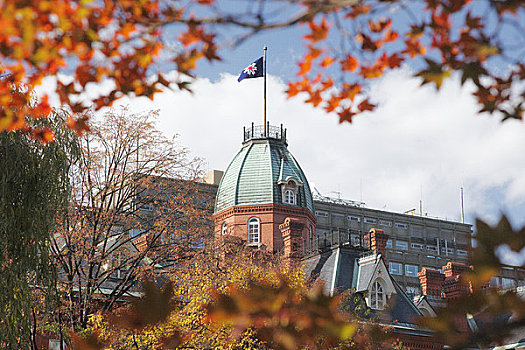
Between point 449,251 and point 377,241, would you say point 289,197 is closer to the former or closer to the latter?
point 377,241

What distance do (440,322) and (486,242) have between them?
0.46 meters

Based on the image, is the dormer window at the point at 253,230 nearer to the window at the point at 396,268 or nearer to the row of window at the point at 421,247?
the window at the point at 396,268

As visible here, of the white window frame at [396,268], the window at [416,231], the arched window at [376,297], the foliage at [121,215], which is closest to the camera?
the foliage at [121,215]

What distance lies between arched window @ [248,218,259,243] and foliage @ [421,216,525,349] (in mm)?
41946

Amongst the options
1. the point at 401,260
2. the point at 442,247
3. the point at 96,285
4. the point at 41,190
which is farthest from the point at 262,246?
the point at 442,247

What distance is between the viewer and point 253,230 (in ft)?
150

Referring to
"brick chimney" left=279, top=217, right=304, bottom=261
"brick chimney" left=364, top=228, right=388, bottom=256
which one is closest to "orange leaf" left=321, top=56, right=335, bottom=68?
"brick chimney" left=364, top=228, right=388, bottom=256

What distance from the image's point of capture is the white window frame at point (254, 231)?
45406 millimetres

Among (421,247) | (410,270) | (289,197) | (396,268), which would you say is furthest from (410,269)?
(289,197)

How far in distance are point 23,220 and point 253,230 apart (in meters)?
31.8

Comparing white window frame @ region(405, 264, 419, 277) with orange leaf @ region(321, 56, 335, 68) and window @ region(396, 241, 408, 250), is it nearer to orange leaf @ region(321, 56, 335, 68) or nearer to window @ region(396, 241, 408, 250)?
window @ region(396, 241, 408, 250)

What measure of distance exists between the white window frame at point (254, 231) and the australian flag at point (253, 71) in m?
9.69

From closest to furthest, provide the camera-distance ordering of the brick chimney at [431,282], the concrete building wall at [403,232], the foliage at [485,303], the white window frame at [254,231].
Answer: the foliage at [485,303] < the brick chimney at [431,282] < the white window frame at [254,231] < the concrete building wall at [403,232]

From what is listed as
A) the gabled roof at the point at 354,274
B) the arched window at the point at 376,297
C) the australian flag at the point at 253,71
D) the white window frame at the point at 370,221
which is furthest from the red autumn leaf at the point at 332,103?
the white window frame at the point at 370,221
